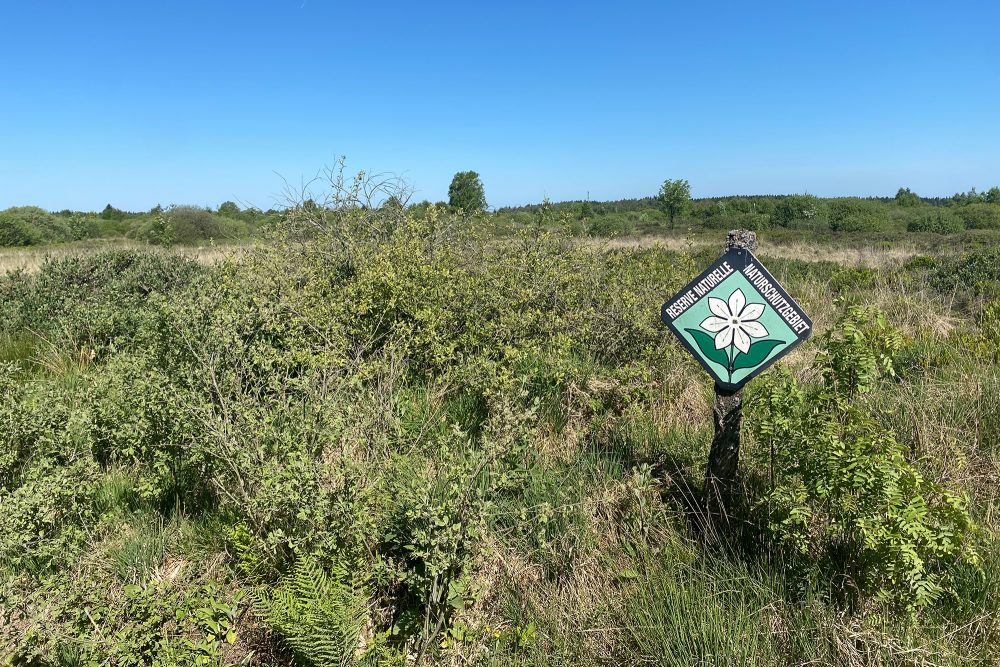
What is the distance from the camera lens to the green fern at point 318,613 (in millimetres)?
2273

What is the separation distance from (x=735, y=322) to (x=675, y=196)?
4618 centimetres

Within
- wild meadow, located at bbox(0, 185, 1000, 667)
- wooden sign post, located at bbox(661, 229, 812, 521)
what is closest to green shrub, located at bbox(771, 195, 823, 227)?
wild meadow, located at bbox(0, 185, 1000, 667)

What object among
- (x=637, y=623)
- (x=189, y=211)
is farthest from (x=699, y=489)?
(x=189, y=211)

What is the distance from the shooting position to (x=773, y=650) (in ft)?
7.16

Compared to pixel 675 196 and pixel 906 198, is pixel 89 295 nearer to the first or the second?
pixel 675 196

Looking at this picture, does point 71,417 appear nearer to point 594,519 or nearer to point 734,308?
point 594,519

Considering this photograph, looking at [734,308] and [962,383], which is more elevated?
[734,308]

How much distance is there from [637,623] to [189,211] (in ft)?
93.4

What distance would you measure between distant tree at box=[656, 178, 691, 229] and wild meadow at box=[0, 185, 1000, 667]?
4321 cm

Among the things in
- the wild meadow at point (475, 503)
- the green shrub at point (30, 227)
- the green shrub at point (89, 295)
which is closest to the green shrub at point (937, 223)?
the wild meadow at point (475, 503)

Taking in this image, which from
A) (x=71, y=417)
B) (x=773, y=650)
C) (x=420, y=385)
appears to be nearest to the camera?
(x=773, y=650)

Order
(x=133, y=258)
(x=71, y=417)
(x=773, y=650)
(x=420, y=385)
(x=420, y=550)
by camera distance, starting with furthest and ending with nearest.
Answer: (x=133, y=258) → (x=420, y=385) → (x=71, y=417) → (x=420, y=550) → (x=773, y=650)

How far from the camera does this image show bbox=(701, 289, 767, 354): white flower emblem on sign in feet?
8.84

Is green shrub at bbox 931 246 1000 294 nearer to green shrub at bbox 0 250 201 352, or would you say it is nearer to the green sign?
the green sign
